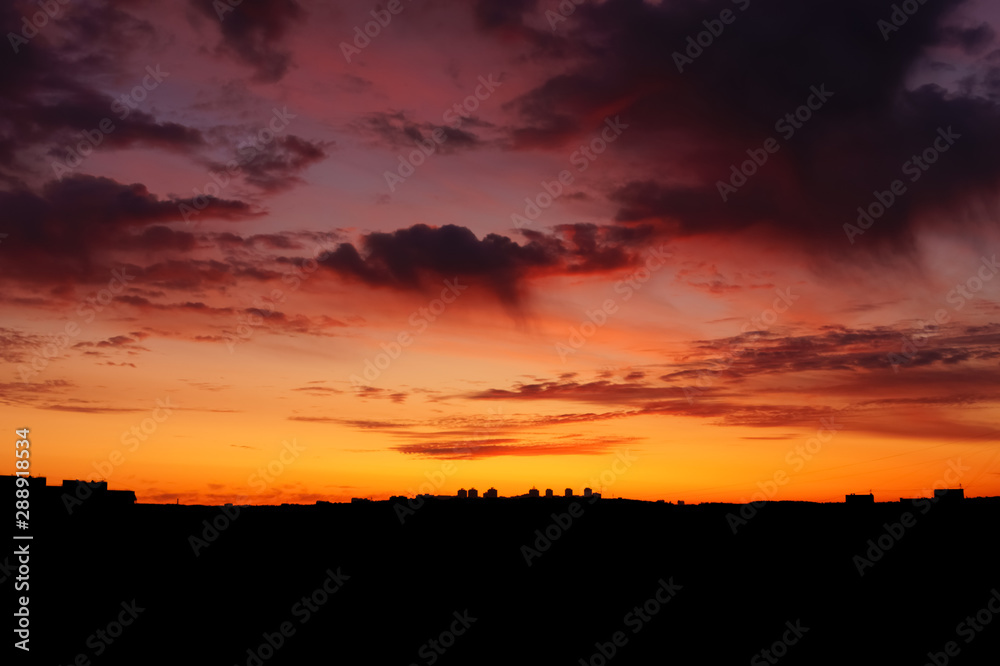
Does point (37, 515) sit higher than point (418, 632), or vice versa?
point (37, 515)

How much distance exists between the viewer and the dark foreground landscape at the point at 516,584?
109 feet

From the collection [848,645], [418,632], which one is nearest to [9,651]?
[418,632]

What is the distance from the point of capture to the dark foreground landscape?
33.1 meters

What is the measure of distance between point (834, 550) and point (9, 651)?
3245cm

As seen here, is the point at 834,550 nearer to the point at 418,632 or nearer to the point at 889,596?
the point at 889,596

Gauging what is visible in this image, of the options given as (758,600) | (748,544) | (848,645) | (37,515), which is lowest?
(848,645)

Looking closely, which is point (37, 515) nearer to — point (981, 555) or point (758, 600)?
point (758, 600)

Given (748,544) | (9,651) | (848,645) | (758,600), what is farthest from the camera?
(748,544)

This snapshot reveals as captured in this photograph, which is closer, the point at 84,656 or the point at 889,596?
the point at 84,656

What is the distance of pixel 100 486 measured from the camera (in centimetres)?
3891

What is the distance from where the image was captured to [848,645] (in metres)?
33.3

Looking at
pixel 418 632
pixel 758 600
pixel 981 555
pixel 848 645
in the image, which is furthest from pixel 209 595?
pixel 981 555

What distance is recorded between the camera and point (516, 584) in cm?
3619

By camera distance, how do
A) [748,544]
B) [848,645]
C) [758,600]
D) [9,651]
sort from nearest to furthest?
[9,651] < [848,645] < [758,600] < [748,544]
